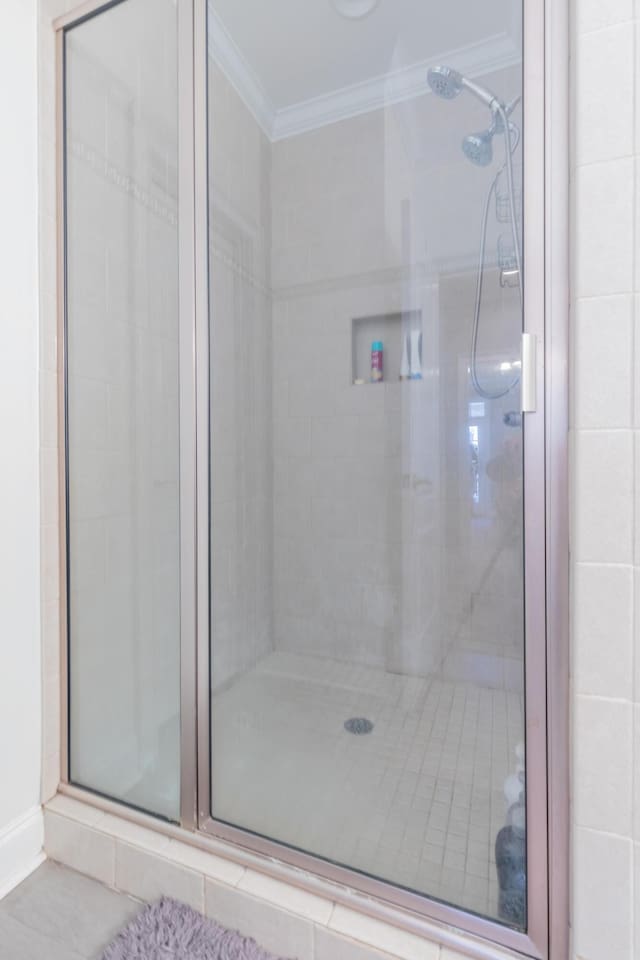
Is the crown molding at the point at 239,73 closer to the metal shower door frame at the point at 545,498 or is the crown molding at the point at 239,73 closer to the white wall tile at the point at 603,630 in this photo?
the metal shower door frame at the point at 545,498

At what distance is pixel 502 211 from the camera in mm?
1029

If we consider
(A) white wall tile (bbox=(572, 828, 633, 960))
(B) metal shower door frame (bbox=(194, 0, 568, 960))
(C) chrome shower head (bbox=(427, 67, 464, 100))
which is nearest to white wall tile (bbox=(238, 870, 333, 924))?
(B) metal shower door frame (bbox=(194, 0, 568, 960))

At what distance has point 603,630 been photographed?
0.72m

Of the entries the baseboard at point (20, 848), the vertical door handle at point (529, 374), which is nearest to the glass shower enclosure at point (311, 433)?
the vertical door handle at point (529, 374)

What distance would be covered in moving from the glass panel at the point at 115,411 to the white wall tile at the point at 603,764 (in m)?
0.88

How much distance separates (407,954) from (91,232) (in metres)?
1.66

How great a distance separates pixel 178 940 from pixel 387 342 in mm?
1739

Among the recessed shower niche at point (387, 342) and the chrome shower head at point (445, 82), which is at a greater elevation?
the chrome shower head at point (445, 82)

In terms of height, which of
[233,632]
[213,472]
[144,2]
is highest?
[144,2]

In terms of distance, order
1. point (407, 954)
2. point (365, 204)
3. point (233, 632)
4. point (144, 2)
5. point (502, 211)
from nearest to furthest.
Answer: point (407, 954), point (502, 211), point (144, 2), point (233, 632), point (365, 204)

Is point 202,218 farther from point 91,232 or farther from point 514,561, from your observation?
point 514,561

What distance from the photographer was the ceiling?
130cm

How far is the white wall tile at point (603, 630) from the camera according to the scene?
0.70 m

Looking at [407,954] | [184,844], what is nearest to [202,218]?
[184,844]
